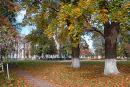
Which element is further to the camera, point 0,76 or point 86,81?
point 0,76

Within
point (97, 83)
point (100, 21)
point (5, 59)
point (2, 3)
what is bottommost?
point (97, 83)

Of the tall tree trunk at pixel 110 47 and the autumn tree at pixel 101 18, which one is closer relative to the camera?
the autumn tree at pixel 101 18

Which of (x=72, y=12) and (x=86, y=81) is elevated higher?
(x=72, y=12)

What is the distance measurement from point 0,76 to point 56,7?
1233 cm

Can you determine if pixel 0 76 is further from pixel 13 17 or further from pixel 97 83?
pixel 13 17

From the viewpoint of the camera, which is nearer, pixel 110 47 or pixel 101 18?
pixel 101 18

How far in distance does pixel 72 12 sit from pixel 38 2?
11.3 metres

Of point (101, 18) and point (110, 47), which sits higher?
point (101, 18)

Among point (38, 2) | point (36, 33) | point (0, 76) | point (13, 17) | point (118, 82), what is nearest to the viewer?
point (118, 82)

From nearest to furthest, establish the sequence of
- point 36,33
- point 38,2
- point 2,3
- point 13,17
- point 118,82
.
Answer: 1. point 118,82
2. point 2,3
3. point 38,2
4. point 13,17
5. point 36,33

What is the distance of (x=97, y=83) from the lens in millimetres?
22938

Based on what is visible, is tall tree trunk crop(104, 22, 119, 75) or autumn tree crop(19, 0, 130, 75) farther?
tall tree trunk crop(104, 22, 119, 75)

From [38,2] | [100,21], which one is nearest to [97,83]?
[100,21]

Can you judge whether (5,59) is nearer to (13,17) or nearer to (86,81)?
(86,81)
